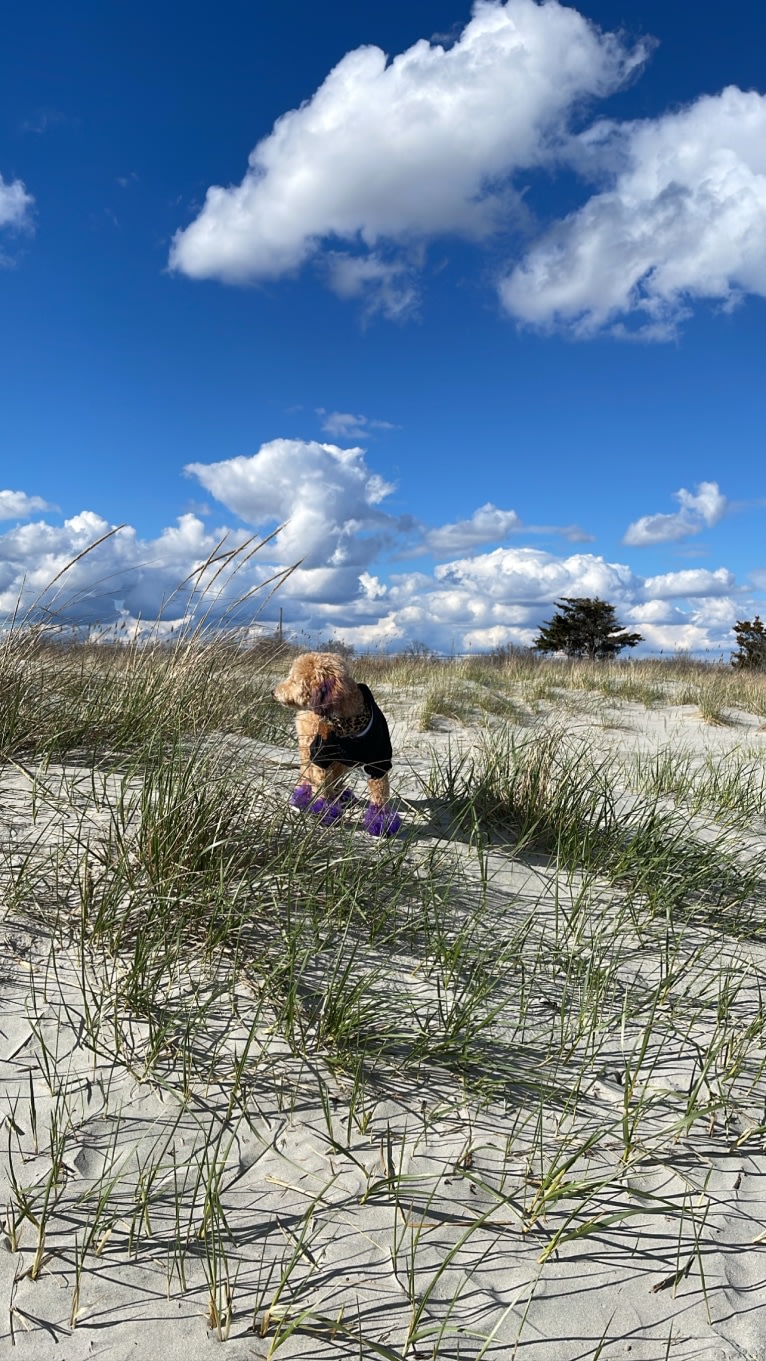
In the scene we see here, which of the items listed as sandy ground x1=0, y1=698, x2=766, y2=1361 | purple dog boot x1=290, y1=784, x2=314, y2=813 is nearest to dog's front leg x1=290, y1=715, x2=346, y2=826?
purple dog boot x1=290, y1=784, x2=314, y2=813

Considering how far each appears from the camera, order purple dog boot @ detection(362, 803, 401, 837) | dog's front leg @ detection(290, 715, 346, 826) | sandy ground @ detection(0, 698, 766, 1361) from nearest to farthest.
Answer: sandy ground @ detection(0, 698, 766, 1361)
dog's front leg @ detection(290, 715, 346, 826)
purple dog boot @ detection(362, 803, 401, 837)

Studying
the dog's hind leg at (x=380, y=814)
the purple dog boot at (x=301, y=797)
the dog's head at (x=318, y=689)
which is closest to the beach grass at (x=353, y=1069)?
the dog's hind leg at (x=380, y=814)

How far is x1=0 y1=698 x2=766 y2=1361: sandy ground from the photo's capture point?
1.47 m

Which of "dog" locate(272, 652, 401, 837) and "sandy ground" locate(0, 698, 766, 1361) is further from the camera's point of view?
"dog" locate(272, 652, 401, 837)

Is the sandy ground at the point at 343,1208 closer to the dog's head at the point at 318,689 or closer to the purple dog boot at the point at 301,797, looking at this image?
the purple dog boot at the point at 301,797

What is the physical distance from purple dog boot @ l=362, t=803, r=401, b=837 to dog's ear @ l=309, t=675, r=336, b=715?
49 cm

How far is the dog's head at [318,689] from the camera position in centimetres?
354

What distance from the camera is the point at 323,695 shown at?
11.6 ft

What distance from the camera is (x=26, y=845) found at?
2799 millimetres

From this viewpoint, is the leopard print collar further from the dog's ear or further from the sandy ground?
the sandy ground

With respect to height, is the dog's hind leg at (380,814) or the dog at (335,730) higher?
the dog at (335,730)

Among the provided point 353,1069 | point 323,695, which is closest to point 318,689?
point 323,695

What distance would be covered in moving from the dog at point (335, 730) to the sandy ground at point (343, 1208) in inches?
55.3

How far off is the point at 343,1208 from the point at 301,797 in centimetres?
172
